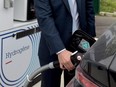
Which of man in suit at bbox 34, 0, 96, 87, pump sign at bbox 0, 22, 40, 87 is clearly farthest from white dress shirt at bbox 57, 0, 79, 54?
pump sign at bbox 0, 22, 40, 87

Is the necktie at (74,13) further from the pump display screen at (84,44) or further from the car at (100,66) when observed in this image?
the car at (100,66)

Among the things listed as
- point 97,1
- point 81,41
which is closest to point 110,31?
point 81,41

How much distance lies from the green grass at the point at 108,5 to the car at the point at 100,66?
39.6 feet

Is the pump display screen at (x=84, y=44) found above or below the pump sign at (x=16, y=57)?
above

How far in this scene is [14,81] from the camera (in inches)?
171

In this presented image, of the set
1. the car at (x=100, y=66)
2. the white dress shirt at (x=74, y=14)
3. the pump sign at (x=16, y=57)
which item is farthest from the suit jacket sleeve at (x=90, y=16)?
the pump sign at (x=16, y=57)

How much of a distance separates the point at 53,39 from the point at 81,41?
0.22 metres

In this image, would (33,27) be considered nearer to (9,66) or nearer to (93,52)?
(9,66)

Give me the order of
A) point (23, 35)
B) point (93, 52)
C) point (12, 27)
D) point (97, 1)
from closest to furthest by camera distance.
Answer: point (93, 52) → point (12, 27) → point (23, 35) → point (97, 1)

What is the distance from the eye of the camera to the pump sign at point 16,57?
13.0 ft

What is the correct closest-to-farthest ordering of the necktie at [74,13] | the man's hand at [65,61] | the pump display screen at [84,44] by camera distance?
the man's hand at [65,61] → the pump display screen at [84,44] → the necktie at [74,13]

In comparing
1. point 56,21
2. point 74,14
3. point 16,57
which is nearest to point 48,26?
point 56,21

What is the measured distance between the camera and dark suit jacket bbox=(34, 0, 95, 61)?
2.57 metres

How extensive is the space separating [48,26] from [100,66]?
1.04 metres
